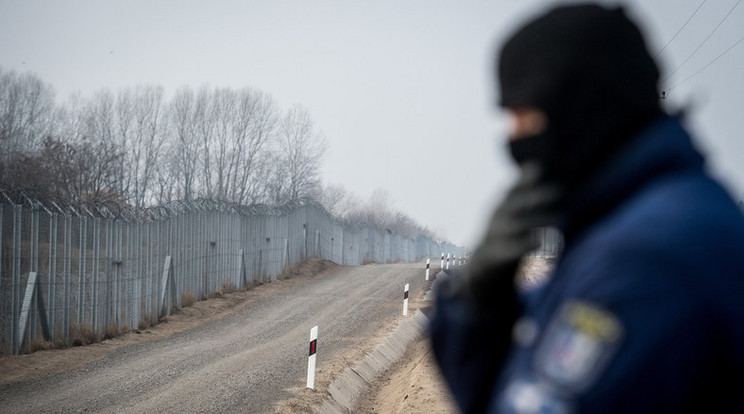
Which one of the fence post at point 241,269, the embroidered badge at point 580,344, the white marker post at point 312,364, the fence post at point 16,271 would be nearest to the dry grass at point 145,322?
the fence post at point 16,271

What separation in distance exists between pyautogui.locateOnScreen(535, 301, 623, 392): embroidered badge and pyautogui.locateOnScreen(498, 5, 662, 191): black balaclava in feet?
1.09

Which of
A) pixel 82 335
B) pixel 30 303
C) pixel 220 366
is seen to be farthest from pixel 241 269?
pixel 220 366

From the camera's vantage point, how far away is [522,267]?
1498 mm

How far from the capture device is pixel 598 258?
1191 mm

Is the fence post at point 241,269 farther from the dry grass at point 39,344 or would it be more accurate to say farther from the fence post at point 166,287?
the dry grass at point 39,344

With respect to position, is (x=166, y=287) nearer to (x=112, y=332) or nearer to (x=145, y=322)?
(x=145, y=322)

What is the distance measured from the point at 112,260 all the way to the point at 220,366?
5.27m

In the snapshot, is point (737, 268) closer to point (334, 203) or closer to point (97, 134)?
point (97, 134)

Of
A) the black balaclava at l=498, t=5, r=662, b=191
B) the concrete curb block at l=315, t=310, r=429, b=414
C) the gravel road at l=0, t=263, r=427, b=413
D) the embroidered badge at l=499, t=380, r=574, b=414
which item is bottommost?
the concrete curb block at l=315, t=310, r=429, b=414

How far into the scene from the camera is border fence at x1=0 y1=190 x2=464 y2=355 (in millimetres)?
14477

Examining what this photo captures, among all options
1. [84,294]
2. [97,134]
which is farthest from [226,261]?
[97,134]

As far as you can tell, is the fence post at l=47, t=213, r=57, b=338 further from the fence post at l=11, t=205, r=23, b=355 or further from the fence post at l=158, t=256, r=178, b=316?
the fence post at l=158, t=256, r=178, b=316

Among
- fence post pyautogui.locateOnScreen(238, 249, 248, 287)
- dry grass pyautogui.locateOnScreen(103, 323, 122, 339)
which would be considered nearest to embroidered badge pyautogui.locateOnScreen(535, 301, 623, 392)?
dry grass pyautogui.locateOnScreen(103, 323, 122, 339)

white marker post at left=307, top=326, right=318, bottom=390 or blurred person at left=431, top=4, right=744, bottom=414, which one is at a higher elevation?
blurred person at left=431, top=4, right=744, bottom=414
